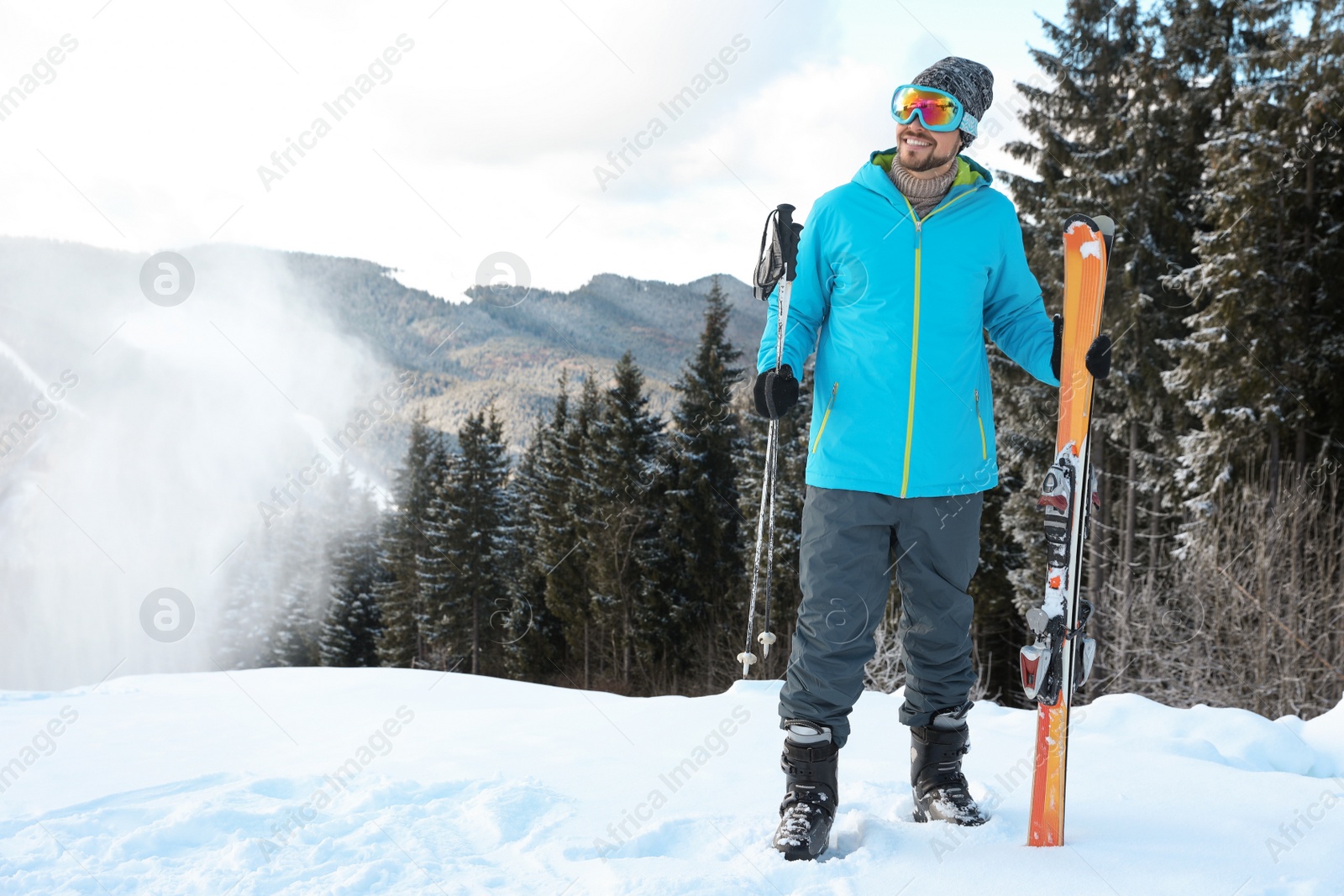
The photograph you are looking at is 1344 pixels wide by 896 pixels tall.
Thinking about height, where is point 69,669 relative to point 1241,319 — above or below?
below

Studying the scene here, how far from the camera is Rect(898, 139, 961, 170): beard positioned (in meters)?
2.14

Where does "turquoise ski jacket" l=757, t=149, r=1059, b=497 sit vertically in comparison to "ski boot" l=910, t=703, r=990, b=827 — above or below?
above

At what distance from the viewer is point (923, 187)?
2.16 meters

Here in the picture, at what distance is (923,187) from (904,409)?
1.96 ft

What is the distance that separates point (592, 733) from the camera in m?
2.97

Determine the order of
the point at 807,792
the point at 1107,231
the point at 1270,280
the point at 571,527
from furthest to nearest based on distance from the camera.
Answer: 1. the point at 571,527
2. the point at 1270,280
3. the point at 1107,231
4. the point at 807,792

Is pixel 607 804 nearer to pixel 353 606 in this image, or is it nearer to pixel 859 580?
pixel 859 580

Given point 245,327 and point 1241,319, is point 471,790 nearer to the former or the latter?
point 1241,319

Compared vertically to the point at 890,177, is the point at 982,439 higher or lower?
lower

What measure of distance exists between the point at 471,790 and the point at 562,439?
2460 centimetres

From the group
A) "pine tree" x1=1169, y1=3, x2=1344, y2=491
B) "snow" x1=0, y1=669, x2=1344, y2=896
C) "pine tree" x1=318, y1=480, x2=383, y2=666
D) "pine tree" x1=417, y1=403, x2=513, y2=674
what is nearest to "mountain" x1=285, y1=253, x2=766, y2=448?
"pine tree" x1=318, y1=480, x2=383, y2=666

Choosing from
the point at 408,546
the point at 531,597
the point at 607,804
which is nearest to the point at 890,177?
the point at 607,804

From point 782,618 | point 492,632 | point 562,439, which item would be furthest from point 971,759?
point 492,632

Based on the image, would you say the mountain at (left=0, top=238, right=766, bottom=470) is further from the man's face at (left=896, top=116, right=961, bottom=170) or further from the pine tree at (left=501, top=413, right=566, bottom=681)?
the man's face at (left=896, top=116, right=961, bottom=170)
